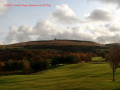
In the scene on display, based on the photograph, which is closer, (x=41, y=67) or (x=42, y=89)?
(x=42, y=89)

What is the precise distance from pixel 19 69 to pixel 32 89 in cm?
10247

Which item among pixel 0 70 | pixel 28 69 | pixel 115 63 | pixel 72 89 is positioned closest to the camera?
pixel 72 89

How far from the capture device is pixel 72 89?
1388 inches

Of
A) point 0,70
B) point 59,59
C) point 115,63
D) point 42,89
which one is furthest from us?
point 59,59

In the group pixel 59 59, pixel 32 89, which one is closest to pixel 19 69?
pixel 59 59

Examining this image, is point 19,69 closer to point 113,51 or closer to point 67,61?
point 67,61

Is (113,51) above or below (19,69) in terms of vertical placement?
above

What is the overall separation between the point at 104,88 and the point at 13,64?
111 metres

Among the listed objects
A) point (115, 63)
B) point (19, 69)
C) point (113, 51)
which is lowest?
point (19, 69)

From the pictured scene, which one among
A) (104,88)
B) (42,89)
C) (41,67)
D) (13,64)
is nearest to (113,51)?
(104,88)

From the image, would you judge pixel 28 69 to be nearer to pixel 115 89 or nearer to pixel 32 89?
pixel 32 89

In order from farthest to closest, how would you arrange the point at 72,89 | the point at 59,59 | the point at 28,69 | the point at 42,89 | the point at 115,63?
the point at 59,59 → the point at 28,69 → the point at 115,63 → the point at 42,89 → the point at 72,89

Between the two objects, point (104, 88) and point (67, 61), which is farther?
point (67, 61)

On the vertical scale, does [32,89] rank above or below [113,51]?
below
